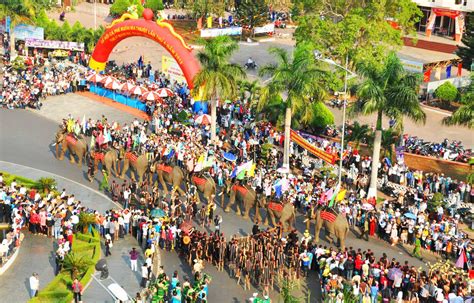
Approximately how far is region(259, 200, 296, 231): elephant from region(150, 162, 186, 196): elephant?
515cm

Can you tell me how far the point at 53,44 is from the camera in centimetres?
6744

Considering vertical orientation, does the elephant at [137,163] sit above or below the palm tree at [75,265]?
above

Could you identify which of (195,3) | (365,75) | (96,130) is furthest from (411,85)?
(195,3)

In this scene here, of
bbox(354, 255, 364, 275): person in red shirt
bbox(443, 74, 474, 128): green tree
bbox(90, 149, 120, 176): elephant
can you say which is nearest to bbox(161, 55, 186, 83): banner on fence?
bbox(90, 149, 120, 176): elephant

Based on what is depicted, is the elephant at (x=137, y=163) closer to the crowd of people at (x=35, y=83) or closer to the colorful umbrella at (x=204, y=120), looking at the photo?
the colorful umbrella at (x=204, y=120)

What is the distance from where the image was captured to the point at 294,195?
129 ft

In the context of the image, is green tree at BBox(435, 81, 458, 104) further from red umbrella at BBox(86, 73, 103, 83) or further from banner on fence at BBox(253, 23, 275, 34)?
banner on fence at BBox(253, 23, 275, 34)

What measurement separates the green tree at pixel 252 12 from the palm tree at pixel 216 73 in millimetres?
36065

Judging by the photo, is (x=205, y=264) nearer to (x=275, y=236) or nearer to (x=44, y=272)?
(x=275, y=236)

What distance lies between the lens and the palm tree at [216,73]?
4516 cm

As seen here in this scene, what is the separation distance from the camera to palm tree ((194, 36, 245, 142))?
45.2 metres

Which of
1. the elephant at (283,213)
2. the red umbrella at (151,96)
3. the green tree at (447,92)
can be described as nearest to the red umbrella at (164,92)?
the red umbrella at (151,96)

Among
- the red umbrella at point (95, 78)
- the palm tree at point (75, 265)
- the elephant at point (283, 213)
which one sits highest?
the red umbrella at point (95, 78)

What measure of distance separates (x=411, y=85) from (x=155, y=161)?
13.7 meters
